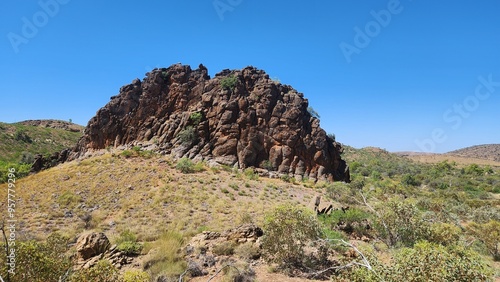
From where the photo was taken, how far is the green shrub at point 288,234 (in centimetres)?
995

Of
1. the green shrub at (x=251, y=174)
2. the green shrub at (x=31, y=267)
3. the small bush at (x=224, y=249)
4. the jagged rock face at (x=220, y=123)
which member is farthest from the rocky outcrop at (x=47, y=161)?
the green shrub at (x=31, y=267)

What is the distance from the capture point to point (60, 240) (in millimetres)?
9281

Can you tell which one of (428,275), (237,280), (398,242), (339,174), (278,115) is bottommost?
(237,280)

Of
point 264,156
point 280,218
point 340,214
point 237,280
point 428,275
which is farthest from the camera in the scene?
point 264,156

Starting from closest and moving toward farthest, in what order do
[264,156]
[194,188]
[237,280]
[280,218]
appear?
1. [237,280]
2. [280,218]
3. [194,188]
4. [264,156]

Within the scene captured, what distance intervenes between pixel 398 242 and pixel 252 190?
15.6 meters

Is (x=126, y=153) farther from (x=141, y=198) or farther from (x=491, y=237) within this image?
(x=491, y=237)

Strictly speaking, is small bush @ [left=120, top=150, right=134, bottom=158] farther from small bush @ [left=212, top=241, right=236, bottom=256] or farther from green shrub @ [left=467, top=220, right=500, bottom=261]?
green shrub @ [left=467, top=220, right=500, bottom=261]

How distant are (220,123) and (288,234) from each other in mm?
25410

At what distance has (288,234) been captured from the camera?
1012 cm

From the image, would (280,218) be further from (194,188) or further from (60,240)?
(194,188)

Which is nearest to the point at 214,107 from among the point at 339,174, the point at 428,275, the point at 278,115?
the point at 278,115

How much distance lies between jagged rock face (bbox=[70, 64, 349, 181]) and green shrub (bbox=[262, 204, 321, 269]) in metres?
Answer: 21.3

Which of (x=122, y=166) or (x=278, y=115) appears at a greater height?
(x=278, y=115)
